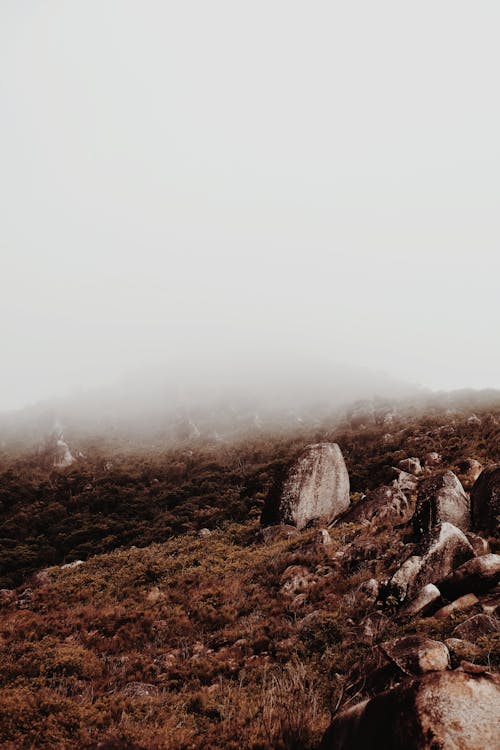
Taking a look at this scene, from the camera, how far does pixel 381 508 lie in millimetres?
14734

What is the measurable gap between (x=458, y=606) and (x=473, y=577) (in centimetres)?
78

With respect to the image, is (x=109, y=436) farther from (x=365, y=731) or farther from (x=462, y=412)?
(x=365, y=731)

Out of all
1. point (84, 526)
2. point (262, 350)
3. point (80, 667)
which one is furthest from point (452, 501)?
point (262, 350)

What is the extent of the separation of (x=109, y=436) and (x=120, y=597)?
35.5m

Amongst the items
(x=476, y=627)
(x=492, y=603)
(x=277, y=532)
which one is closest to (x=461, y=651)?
(x=476, y=627)

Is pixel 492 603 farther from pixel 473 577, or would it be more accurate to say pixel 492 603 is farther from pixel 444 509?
pixel 444 509

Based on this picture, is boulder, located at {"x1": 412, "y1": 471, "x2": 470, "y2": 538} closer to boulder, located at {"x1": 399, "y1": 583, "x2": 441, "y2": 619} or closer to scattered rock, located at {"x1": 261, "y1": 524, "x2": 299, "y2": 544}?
boulder, located at {"x1": 399, "y1": 583, "x2": 441, "y2": 619}

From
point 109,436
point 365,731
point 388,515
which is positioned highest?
point 365,731

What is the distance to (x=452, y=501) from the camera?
11359 millimetres

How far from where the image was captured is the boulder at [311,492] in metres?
17.5

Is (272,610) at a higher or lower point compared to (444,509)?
lower

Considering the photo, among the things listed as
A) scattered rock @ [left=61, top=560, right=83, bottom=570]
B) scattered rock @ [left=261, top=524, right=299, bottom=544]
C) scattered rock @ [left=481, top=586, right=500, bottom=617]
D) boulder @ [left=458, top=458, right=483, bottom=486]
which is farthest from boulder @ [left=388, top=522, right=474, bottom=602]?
scattered rock @ [left=61, top=560, right=83, bottom=570]

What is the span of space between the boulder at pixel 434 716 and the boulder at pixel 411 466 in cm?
1538

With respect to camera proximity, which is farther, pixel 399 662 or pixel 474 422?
pixel 474 422
